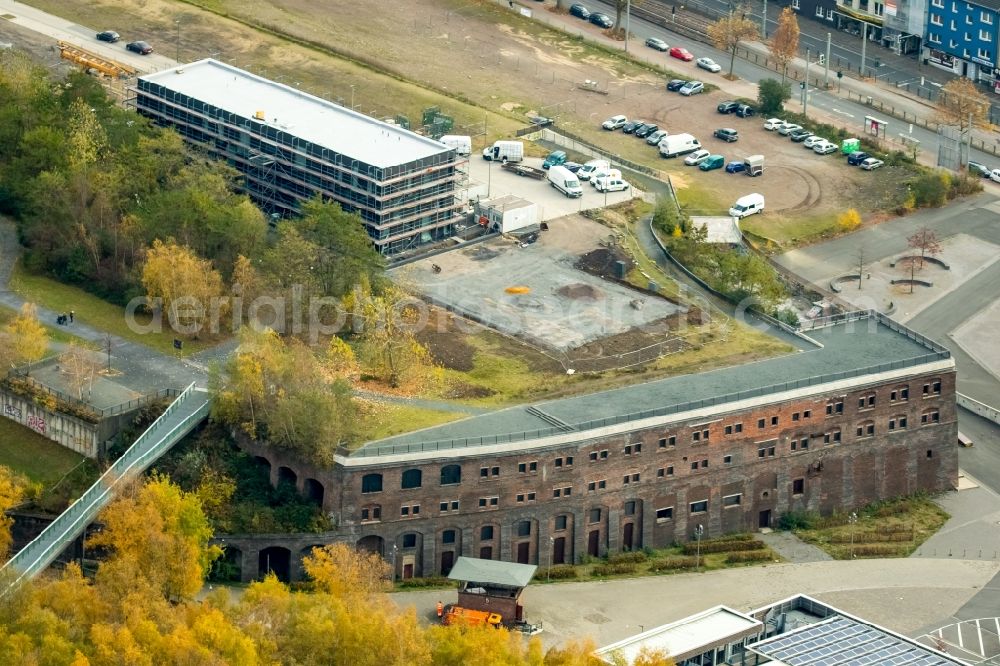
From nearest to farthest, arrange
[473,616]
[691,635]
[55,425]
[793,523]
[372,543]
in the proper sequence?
1. [691,635]
2. [473,616]
3. [372,543]
4. [55,425]
5. [793,523]

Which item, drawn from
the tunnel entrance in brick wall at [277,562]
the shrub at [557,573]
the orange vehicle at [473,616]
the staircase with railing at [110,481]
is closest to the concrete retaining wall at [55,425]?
the staircase with railing at [110,481]

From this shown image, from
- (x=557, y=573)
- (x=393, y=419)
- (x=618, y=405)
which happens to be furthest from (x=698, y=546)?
(x=393, y=419)

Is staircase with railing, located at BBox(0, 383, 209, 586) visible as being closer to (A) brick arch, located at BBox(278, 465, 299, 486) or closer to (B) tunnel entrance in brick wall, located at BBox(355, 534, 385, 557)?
(A) brick arch, located at BBox(278, 465, 299, 486)

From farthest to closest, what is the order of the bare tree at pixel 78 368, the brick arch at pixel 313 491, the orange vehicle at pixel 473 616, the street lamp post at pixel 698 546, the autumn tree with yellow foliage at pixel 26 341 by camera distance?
the autumn tree with yellow foliage at pixel 26 341 < the bare tree at pixel 78 368 < the street lamp post at pixel 698 546 < the brick arch at pixel 313 491 < the orange vehicle at pixel 473 616

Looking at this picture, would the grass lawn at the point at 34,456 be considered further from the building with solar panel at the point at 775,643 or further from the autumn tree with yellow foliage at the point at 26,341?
the building with solar panel at the point at 775,643

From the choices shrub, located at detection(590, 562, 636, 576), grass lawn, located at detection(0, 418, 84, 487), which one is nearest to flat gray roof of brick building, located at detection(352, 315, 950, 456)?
shrub, located at detection(590, 562, 636, 576)

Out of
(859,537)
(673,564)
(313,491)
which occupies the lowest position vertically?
(859,537)

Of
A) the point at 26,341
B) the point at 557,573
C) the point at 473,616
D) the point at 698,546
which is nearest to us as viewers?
the point at 473,616

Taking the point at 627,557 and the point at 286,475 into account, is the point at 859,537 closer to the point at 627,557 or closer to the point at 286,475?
the point at 627,557
